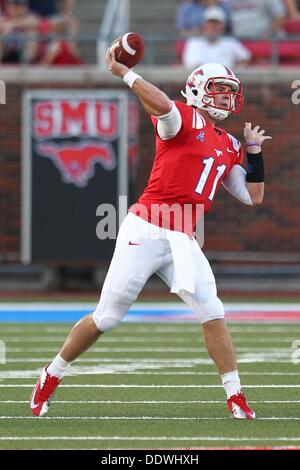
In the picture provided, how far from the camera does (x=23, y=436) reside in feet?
19.9

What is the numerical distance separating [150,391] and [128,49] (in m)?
2.22

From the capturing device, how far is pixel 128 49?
21.9 ft

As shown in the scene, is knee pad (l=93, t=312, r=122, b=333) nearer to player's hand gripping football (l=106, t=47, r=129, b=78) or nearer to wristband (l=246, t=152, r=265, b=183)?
wristband (l=246, t=152, r=265, b=183)

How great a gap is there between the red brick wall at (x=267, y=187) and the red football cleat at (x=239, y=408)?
369 inches

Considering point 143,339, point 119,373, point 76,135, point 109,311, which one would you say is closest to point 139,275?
point 109,311

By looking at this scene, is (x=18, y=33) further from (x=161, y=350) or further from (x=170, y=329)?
(x=161, y=350)

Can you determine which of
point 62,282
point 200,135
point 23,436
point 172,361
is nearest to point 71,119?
point 62,282

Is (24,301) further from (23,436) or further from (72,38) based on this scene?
(23,436)

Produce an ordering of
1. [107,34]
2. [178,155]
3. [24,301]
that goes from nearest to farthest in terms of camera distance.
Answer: [178,155], [24,301], [107,34]

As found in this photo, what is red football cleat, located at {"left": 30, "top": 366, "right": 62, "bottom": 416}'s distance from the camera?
6785 mm

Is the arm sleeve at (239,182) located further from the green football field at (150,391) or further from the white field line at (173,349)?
the white field line at (173,349)

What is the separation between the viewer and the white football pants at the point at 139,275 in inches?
264

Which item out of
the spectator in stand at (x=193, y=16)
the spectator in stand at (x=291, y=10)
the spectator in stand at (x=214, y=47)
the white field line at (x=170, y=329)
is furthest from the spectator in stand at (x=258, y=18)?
the white field line at (x=170, y=329)
